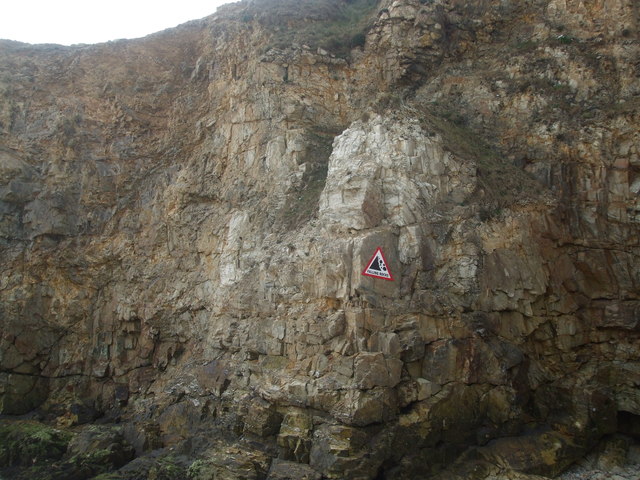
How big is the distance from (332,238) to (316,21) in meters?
12.1

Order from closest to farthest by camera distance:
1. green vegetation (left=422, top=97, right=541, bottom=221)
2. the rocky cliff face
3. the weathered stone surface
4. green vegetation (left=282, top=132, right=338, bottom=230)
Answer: the weathered stone surface, the rocky cliff face, green vegetation (left=422, top=97, right=541, bottom=221), green vegetation (left=282, top=132, right=338, bottom=230)

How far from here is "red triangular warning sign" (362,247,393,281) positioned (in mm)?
14070

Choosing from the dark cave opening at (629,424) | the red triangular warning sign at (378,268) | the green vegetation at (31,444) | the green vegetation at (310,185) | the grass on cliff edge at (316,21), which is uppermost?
the grass on cliff edge at (316,21)

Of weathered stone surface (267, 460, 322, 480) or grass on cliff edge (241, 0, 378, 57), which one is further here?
grass on cliff edge (241, 0, 378, 57)

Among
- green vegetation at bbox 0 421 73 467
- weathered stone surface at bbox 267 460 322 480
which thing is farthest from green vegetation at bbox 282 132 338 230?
green vegetation at bbox 0 421 73 467

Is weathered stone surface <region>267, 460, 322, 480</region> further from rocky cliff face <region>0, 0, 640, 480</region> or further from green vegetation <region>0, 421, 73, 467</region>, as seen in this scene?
green vegetation <region>0, 421, 73, 467</region>

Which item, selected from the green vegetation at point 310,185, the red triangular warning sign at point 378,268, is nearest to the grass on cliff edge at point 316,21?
the green vegetation at point 310,185

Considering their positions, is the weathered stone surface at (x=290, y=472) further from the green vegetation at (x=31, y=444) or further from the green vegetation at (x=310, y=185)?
the green vegetation at (x=31, y=444)

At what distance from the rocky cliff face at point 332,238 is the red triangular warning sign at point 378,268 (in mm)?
180

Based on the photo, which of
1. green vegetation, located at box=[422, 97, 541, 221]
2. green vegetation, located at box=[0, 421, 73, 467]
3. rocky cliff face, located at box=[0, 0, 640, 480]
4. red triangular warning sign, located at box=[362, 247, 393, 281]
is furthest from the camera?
green vegetation, located at box=[0, 421, 73, 467]

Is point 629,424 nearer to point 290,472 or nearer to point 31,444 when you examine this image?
point 290,472

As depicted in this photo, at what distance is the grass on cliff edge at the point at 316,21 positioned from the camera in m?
21.3

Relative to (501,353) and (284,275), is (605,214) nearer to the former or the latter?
(501,353)

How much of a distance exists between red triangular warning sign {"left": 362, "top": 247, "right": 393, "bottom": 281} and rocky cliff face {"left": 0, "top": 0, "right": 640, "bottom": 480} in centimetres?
18
